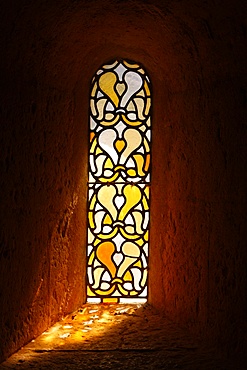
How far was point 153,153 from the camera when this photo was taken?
2.88 m

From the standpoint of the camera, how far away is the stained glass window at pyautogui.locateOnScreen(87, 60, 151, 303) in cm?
292

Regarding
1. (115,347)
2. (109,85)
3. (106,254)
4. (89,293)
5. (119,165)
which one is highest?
(109,85)

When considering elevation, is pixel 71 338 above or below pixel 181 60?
below

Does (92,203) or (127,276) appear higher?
(92,203)

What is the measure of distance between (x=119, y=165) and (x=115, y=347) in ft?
3.49

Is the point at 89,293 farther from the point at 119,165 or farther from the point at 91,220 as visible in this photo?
the point at 119,165

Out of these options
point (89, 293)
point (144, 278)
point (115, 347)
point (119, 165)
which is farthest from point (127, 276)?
point (115, 347)

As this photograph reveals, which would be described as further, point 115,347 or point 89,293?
point 89,293

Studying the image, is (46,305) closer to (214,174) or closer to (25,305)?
(25,305)

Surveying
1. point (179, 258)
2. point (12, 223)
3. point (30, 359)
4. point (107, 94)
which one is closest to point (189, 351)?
point (179, 258)

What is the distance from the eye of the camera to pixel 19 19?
178 cm

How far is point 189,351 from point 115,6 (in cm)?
150

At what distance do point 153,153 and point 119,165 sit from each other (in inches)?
8.1

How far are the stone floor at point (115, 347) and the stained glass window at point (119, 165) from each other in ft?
1.34
